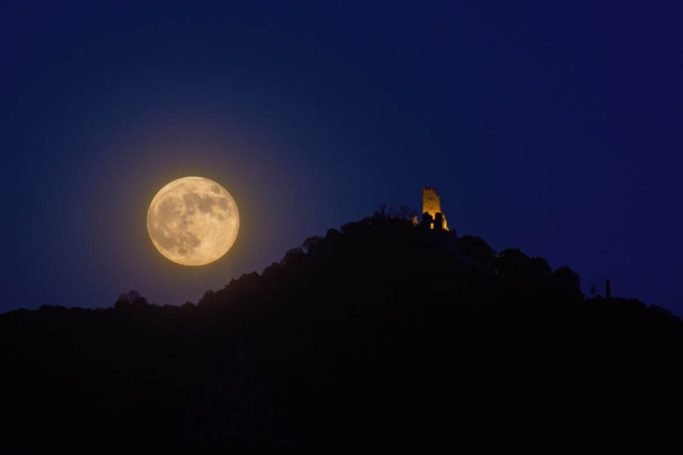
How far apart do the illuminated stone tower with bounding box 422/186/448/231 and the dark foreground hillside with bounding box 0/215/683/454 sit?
29.4ft

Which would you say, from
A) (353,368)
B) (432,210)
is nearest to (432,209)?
(432,210)

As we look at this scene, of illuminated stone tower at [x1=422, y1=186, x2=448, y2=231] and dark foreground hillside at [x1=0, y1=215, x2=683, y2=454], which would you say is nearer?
dark foreground hillside at [x1=0, y1=215, x2=683, y2=454]

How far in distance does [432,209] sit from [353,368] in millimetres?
34237

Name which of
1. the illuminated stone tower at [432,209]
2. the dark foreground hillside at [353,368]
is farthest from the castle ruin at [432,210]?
the dark foreground hillside at [353,368]

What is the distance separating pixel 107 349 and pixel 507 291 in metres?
39.2

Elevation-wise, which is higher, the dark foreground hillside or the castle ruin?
the castle ruin

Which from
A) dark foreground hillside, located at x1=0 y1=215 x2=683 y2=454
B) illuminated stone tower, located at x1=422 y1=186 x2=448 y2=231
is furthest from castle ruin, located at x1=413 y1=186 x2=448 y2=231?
dark foreground hillside, located at x1=0 y1=215 x2=683 y2=454

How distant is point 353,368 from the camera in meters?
77.8

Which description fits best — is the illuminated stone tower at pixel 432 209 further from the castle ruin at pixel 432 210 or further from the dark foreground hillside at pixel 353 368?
the dark foreground hillside at pixel 353 368

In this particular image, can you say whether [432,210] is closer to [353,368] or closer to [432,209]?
[432,209]

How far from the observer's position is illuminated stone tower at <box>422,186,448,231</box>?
103375mm

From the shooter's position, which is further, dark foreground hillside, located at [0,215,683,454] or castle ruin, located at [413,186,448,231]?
castle ruin, located at [413,186,448,231]

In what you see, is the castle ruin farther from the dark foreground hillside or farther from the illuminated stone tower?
the dark foreground hillside

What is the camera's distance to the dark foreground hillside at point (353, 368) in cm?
7188
